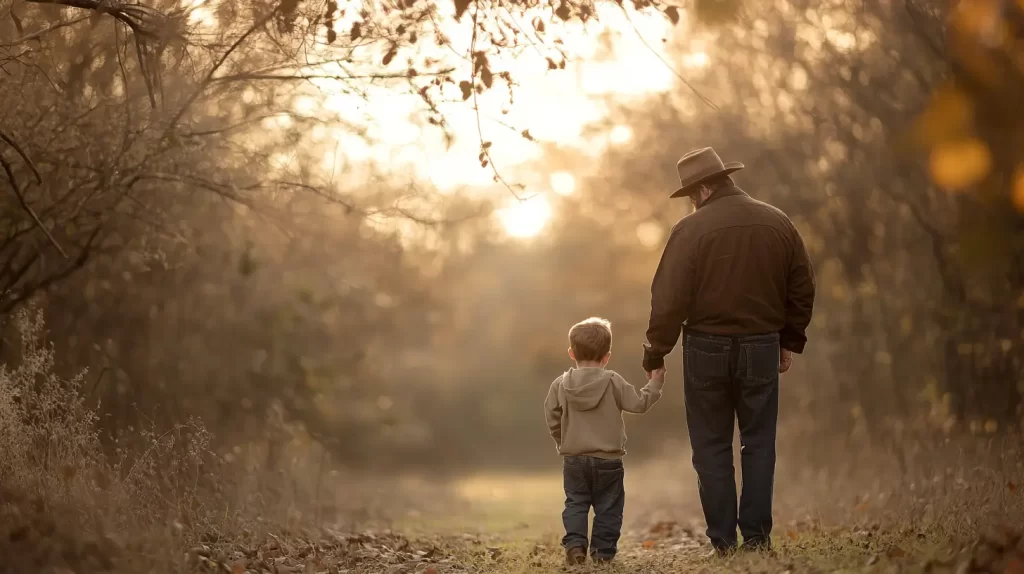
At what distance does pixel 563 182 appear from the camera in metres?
19.7

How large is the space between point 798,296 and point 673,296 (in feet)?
2.34

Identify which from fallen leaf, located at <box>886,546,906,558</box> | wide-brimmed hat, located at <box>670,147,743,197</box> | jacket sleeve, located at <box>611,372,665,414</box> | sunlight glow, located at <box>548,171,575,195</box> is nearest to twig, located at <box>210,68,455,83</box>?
wide-brimmed hat, located at <box>670,147,743,197</box>

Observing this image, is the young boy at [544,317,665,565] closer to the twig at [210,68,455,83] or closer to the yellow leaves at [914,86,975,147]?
the twig at [210,68,455,83]

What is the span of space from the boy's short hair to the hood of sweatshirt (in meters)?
0.08

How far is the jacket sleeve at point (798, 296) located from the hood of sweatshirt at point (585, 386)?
104 cm

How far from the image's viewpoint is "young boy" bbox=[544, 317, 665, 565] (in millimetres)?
5660

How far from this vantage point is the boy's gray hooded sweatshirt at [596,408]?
5641 mm

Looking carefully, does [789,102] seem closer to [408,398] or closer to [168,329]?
[168,329]

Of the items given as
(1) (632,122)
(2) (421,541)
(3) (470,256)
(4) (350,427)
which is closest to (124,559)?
(2) (421,541)

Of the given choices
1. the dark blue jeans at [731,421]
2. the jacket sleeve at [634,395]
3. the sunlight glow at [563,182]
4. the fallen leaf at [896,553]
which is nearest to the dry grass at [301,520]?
the fallen leaf at [896,553]

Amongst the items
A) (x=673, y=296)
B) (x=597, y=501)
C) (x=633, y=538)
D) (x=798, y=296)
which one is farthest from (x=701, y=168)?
(x=633, y=538)

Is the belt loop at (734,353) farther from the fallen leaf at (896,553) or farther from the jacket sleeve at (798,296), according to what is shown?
the fallen leaf at (896,553)

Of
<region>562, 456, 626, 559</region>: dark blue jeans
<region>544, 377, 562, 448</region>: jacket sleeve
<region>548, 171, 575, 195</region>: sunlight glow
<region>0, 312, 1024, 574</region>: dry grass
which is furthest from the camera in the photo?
<region>548, 171, 575, 195</region>: sunlight glow

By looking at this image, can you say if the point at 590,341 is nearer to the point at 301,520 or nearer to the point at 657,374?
the point at 657,374
